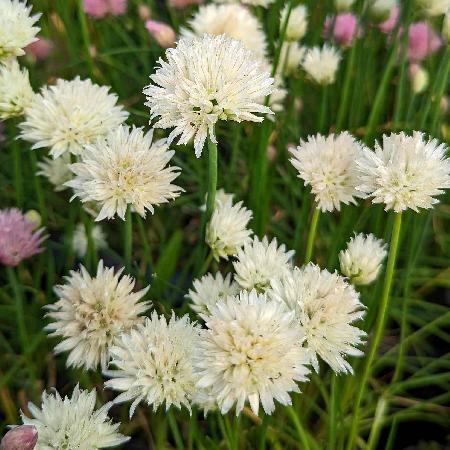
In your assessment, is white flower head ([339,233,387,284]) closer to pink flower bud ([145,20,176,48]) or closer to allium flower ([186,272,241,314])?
allium flower ([186,272,241,314])

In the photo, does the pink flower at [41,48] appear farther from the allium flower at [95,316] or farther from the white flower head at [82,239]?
the allium flower at [95,316]

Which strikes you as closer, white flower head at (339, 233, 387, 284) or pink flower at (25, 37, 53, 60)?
white flower head at (339, 233, 387, 284)

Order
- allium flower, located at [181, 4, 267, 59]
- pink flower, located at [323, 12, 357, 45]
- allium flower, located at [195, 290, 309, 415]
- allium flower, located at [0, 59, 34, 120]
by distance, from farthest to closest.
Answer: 1. pink flower, located at [323, 12, 357, 45]
2. allium flower, located at [181, 4, 267, 59]
3. allium flower, located at [0, 59, 34, 120]
4. allium flower, located at [195, 290, 309, 415]

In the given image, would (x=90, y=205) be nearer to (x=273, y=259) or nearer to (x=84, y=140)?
(x=84, y=140)

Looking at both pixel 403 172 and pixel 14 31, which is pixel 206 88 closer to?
pixel 403 172

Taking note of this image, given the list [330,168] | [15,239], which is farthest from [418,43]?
[15,239]

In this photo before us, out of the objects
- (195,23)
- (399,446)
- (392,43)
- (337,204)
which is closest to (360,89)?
(392,43)

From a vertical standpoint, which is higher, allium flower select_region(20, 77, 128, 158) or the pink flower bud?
the pink flower bud

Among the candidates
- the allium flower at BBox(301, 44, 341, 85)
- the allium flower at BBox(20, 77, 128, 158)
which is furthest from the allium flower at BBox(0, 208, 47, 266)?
the allium flower at BBox(301, 44, 341, 85)
